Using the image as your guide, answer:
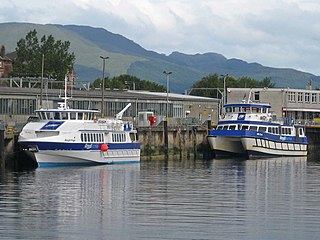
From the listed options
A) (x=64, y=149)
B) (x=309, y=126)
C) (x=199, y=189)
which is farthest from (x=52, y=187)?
(x=309, y=126)

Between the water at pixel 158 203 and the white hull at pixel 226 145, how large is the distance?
2127cm

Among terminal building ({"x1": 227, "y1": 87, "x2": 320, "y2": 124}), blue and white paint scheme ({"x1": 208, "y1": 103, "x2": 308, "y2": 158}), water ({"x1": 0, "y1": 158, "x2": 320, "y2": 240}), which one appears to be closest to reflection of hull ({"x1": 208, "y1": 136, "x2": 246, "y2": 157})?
blue and white paint scheme ({"x1": 208, "y1": 103, "x2": 308, "y2": 158})

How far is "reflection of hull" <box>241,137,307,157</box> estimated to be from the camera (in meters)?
105

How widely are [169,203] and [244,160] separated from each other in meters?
48.4

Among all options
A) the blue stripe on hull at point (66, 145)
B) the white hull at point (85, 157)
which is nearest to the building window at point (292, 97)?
the white hull at point (85, 157)

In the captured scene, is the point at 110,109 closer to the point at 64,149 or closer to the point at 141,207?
the point at 64,149

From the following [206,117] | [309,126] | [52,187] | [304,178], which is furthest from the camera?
[206,117]

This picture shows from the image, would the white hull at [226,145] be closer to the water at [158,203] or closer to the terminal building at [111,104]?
the terminal building at [111,104]

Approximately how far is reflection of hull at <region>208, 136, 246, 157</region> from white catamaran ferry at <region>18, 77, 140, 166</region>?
63.4 ft

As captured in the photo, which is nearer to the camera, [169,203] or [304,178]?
[169,203]

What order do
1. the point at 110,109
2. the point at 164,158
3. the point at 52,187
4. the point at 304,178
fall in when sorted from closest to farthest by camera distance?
the point at 52,187 → the point at 304,178 → the point at 164,158 → the point at 110,109

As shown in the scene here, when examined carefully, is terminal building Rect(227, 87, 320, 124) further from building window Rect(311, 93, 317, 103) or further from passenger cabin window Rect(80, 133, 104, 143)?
passenger cabin window Rect(80, 133, 104, 143)

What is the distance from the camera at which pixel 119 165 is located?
8650 cm

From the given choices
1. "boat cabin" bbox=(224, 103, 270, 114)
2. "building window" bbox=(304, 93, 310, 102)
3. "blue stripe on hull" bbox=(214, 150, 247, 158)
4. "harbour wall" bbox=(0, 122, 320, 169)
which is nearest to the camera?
"harbour wall" bbox=(0, 122, 320, 169)
